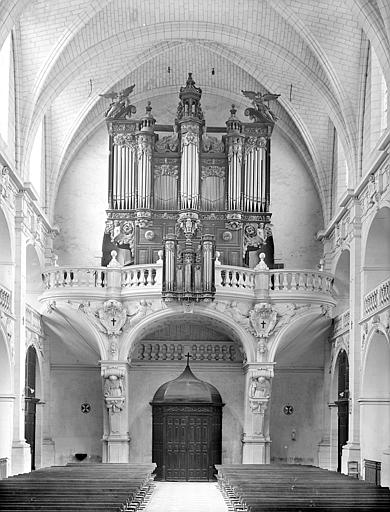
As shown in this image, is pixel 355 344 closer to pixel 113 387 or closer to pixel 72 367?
pixel 113 387

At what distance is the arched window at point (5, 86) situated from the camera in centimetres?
2777

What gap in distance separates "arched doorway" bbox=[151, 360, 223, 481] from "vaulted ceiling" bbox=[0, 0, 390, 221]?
745 cm

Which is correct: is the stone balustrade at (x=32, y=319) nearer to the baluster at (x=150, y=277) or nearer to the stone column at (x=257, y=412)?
the baluster at (x=150, y=277)

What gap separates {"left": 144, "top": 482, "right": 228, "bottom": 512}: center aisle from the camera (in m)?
22.5

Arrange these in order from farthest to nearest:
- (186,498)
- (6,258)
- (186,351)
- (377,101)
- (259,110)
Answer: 1. (186,351)
2. (259,110)
3. (6,258)
4. (377,101)
5. (186,498)

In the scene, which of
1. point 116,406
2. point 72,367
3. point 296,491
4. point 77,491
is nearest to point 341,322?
point 116,406

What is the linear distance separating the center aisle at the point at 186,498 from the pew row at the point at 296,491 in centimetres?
38

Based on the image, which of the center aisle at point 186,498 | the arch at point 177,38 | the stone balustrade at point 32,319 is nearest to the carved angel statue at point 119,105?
the arch at point 177,38

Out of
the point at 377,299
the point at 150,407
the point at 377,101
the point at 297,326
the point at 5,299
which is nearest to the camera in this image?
the point at 377,299

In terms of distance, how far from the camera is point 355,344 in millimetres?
28344

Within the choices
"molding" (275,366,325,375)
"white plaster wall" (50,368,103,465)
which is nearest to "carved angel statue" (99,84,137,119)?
"white plaster wall" (50,368,103,465)

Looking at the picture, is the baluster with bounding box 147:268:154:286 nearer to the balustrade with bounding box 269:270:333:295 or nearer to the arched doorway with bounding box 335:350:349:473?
the balustrade with bounding box 269:270:333:295

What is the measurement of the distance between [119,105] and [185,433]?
10.2m

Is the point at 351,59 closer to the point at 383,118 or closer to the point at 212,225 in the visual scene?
the point at 383,118
